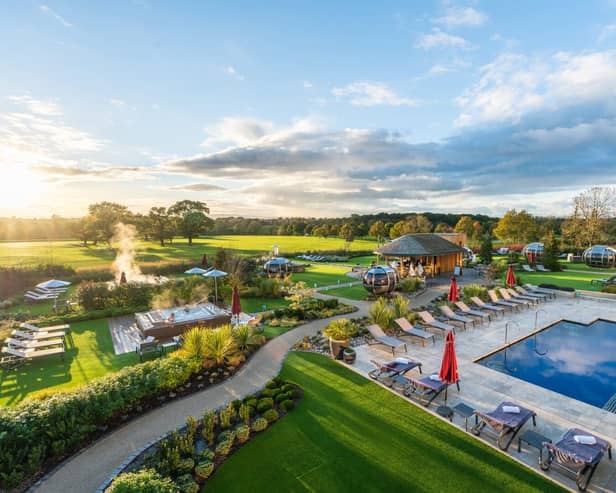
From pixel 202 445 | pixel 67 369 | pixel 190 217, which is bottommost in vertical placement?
pixel 67 369

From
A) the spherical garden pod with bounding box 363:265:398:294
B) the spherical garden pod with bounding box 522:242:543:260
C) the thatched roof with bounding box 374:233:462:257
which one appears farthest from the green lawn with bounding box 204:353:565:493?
the spherical garden pod with bounding box 522:242:543:260

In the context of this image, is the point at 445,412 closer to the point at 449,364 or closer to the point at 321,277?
the point at 449,364

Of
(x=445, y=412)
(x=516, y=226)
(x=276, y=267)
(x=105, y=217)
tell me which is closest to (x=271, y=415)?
(x=445, y=412)

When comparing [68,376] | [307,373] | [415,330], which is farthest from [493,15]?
[68,376]

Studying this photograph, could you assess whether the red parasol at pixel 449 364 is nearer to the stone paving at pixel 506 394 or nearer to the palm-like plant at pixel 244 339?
the stone paving at pixel 506 394

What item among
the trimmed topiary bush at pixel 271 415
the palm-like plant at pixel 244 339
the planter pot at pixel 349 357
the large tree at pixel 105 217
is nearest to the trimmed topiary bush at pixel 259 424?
the trimmed topiary bush at pixel 271 415

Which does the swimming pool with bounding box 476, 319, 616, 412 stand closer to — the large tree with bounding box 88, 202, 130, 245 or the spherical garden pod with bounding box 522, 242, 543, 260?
the spherical garden pod with bounding box 522, 242, 543, 260

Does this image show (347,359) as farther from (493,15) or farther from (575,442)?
(493,15)
